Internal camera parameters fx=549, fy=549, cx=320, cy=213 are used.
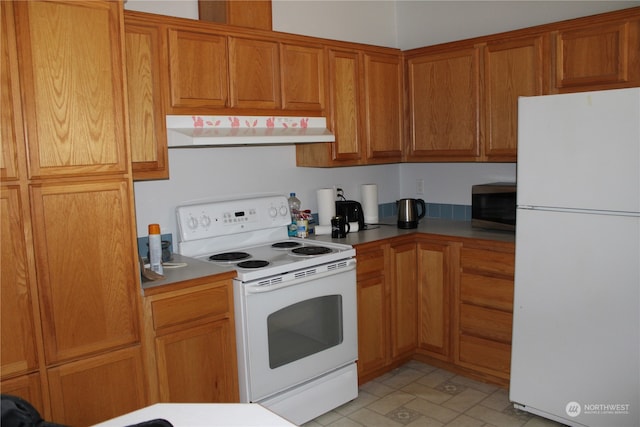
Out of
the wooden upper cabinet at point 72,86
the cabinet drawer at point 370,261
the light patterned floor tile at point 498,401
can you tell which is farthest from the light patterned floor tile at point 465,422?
the wooden upper cabinet at point 72,86

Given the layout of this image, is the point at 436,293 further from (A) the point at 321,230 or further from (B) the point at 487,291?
(A) the point at 321,230

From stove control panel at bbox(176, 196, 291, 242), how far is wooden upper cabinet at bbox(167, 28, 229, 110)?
613 millimetres

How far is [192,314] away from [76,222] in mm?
700

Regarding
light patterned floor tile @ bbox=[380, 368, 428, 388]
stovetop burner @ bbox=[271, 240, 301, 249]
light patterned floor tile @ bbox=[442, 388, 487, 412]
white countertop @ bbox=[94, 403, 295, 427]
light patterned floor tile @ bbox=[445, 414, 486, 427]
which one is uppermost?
stovetop burner @ bbox=[271, 240, 301, 249]

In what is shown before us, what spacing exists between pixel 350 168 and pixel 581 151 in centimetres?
182

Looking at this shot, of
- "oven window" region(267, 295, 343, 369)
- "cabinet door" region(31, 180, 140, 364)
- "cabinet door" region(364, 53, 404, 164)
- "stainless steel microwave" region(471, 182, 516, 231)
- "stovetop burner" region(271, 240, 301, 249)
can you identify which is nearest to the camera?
"cabinet door" region(31, 180, 140, 364)

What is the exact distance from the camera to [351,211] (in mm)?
3729

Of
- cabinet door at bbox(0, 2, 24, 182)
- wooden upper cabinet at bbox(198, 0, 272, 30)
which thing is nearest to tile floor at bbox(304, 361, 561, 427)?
cabinet door at bbox(0, 2, 24, 182)

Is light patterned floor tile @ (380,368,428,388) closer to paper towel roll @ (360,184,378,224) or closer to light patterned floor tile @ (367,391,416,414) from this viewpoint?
light patterned floor tile @ (367,391,416,414)

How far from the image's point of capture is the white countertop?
1.29 meters

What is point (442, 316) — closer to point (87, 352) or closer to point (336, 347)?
point (336, 347)

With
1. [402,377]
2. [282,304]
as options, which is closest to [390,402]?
[402,377]

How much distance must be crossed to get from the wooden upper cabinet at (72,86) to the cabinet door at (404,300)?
191 centimetres

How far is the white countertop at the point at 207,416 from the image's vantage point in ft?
4.24
